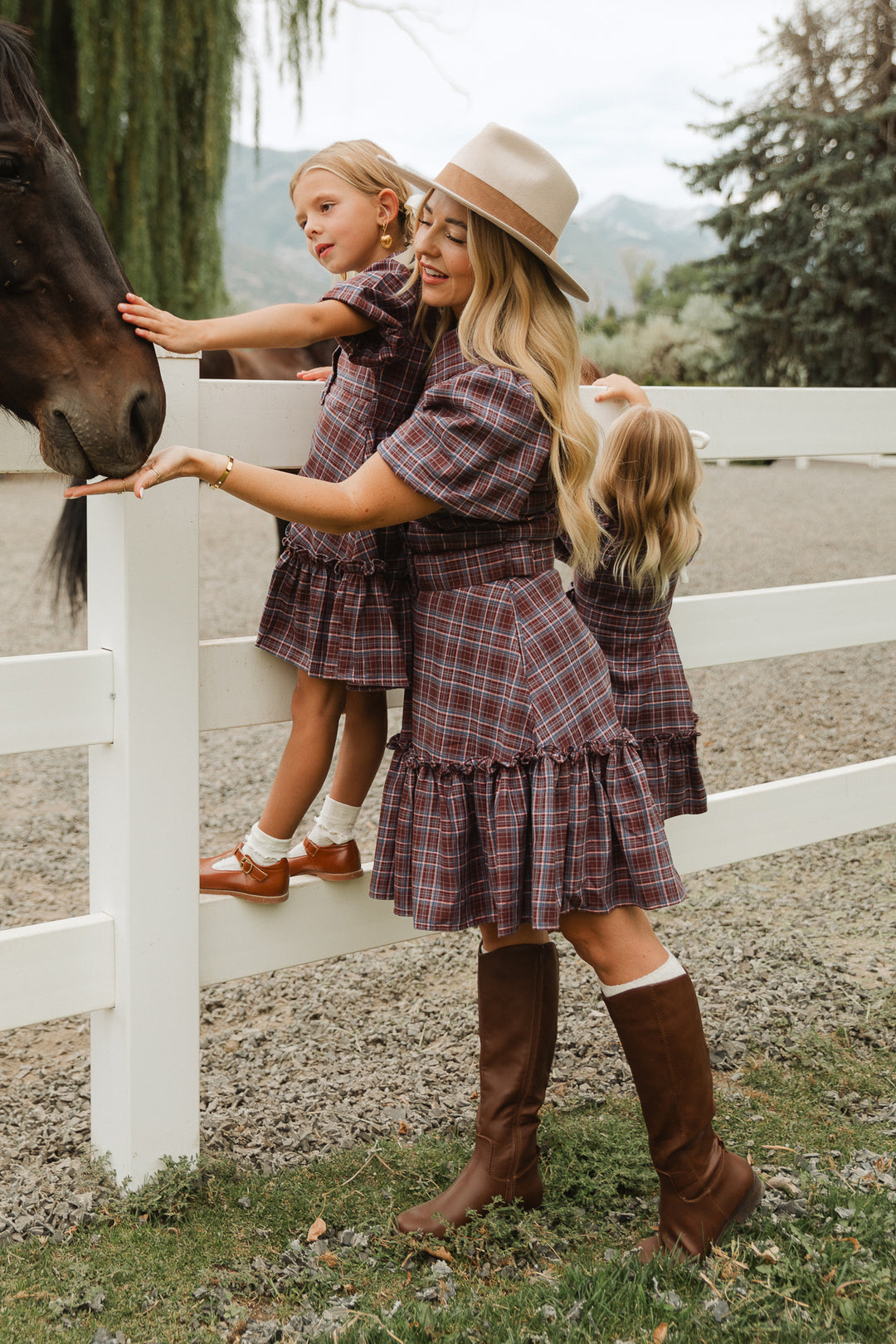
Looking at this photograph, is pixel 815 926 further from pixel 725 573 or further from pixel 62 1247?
pixel 725 573

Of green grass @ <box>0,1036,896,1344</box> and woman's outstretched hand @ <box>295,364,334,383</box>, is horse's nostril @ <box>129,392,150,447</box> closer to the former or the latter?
woman's outstretched hand @ <box>295,364,334,383</box>

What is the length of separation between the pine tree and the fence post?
24153 mm

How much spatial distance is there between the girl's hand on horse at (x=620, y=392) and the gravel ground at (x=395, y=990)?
144 centimetres

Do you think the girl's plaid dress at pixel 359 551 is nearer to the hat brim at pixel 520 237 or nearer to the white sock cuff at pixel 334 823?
the hat brim at pixel 520 237

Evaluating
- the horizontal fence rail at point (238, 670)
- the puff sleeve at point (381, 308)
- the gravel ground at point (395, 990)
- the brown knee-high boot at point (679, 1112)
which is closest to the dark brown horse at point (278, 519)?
the gravel ground at point (395, 990)

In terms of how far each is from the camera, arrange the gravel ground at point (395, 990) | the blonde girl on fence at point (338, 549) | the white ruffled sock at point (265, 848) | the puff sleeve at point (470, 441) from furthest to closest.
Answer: the gravel ground at point (395, 990), the white ruffled sock at point (265, 848), the blonde girl on fence at point (338, 549), the puff sleeve at point (470, 441)

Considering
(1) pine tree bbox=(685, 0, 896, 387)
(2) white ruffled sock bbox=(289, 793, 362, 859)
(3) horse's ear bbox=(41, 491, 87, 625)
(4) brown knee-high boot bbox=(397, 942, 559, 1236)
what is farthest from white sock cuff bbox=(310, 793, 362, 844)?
(1) pine tree bbox=(685, 0, 896, 387)

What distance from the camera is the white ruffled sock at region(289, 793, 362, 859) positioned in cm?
212

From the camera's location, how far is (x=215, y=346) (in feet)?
5.44

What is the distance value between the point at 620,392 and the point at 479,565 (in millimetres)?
624

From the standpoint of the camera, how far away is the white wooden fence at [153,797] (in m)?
1.81

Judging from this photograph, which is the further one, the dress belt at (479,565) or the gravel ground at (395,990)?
the gravel ground at (395,990)

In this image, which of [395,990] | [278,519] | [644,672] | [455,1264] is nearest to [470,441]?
[644,672]

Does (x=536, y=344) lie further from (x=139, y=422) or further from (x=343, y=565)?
(x=139, y=422)
